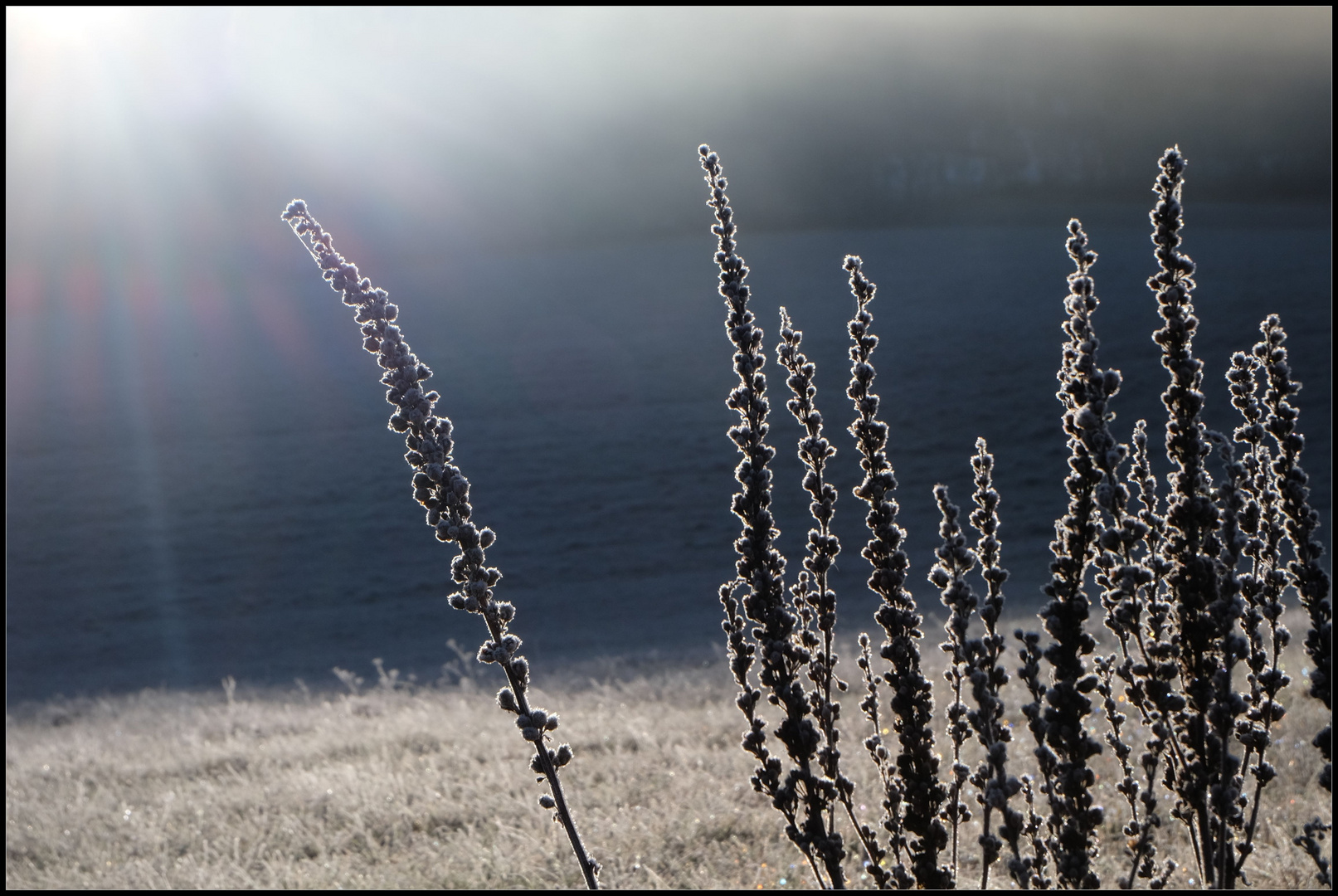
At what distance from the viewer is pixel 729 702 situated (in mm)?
9109

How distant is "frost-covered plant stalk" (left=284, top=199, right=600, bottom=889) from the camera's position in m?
2.39

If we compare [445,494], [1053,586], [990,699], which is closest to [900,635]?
[990,699]

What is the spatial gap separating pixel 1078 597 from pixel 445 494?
1.63 m

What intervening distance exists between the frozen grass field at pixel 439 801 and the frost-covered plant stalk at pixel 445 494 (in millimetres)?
2543

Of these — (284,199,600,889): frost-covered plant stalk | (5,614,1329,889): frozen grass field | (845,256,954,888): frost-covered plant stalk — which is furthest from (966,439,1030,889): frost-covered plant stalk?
(5,614,1329,889): frozen grass field

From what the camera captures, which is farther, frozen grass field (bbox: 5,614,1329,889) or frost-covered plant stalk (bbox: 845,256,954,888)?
frozen grass field (bbox: 5,614,1329,889)

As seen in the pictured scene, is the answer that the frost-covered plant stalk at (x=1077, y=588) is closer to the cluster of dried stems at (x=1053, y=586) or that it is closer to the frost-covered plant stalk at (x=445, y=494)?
the cluster of dried stems at (x=1053, y=586)

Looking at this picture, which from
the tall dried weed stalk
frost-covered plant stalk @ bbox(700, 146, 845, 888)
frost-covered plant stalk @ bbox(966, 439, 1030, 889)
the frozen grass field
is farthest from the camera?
the frozen grass field

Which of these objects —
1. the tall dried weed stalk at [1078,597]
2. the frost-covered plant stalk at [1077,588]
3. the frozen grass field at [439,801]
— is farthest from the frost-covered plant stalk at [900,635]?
the frozen grass field at [439,801]

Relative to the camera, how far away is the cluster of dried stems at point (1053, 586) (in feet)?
7.70

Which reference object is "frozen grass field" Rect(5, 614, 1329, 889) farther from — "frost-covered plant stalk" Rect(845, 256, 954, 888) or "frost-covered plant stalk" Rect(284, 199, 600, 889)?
"frost-covered plant stalk" Rect(284, 199, 600, 889)

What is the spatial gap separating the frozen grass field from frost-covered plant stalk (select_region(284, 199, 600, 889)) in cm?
254

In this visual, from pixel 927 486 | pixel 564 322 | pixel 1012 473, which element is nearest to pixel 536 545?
pixel 927 486

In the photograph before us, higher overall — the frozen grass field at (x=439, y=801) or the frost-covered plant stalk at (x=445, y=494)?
the frost-covered plant stalk at (x=445, y=494)
